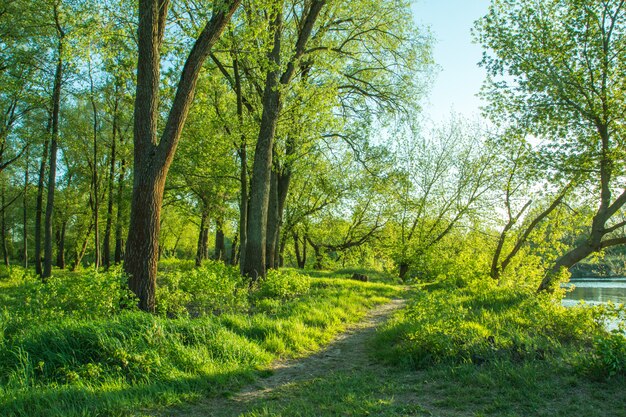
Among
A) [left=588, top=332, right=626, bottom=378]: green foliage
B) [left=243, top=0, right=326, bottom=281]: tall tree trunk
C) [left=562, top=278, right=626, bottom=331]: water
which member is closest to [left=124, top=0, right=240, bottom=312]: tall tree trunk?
[left=243, top=0, right=326, bottom=281]: tall tree trunk

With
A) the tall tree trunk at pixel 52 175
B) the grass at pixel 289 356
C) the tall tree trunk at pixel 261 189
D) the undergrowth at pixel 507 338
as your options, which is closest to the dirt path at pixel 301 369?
the grass at pixel 289 356

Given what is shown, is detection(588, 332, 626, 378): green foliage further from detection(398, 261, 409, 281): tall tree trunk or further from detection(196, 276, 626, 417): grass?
detection(398, 261, 409, 281): tall tree trunk

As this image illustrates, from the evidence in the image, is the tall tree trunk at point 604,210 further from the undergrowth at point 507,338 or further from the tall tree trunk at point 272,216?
the tall tree trunk at point 272,216

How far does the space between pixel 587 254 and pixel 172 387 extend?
1168 centimetres

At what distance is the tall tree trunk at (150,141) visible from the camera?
7.77 m

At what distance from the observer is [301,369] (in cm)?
654

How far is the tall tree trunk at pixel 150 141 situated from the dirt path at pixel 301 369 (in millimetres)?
2960

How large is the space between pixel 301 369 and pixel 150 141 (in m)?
4.89

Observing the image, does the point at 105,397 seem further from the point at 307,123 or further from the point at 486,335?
the point at 307,123

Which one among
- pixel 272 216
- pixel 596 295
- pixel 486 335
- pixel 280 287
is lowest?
pixel 596 295

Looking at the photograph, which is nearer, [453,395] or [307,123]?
[453,395]

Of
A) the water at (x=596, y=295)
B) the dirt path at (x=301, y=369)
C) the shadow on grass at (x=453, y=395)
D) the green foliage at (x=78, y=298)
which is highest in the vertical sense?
the green foliage at (x=78, y=298)

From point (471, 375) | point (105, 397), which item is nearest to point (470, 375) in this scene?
point (471, 375)

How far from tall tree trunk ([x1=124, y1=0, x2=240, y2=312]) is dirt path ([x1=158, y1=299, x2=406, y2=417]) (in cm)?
296
